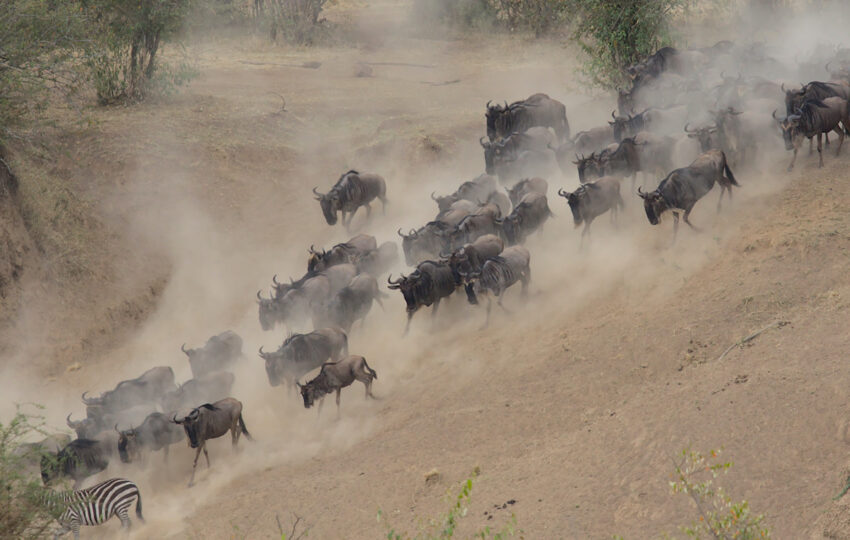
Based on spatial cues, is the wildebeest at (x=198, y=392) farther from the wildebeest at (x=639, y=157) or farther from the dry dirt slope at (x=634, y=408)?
the wildebeest at (x=639, y=157)

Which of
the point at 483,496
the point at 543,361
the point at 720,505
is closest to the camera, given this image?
the point at 720,505

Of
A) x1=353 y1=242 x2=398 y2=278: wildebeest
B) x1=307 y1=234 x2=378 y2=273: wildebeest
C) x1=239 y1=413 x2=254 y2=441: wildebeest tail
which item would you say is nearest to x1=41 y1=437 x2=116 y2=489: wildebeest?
x1=239 y1=413 x2=254 y2=441: wildebeest tail

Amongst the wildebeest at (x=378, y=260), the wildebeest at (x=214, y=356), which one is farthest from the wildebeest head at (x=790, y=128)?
the wildebeest at (x=214, y=356)

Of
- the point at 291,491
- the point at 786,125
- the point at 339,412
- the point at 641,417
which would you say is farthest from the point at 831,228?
the point at 291,491

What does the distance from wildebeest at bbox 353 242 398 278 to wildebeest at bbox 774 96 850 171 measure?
348 inches

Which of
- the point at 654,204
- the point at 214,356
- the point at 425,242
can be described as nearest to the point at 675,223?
the point at 654,204

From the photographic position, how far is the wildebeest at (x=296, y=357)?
1573cm

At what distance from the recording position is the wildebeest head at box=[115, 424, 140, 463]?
14320 millimetres

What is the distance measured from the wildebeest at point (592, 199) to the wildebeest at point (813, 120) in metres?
3.68

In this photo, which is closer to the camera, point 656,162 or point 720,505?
point 720,505

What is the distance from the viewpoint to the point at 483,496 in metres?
10.7

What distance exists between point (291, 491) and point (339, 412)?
2596 mm

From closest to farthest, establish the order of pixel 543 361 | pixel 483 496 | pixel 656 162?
pixel 483 496, pixel 543 361, pixel 656 162

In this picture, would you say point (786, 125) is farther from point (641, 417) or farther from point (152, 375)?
point (152, 375)
